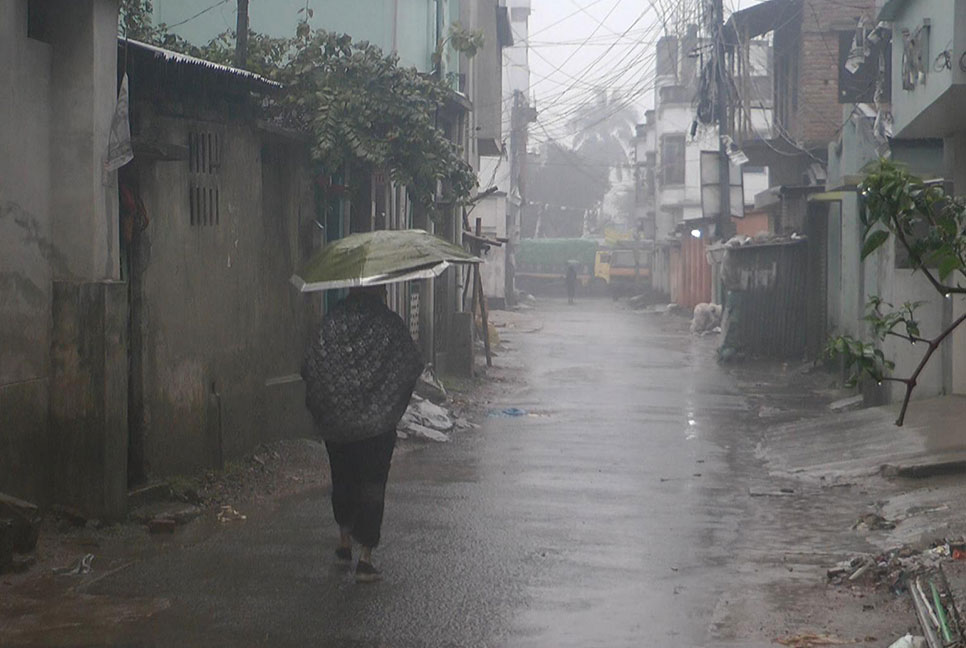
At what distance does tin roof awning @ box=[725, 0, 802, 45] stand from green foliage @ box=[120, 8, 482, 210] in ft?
51.1

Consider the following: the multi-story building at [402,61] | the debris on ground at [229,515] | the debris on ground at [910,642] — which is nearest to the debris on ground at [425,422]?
the multi-story building at [402,61]

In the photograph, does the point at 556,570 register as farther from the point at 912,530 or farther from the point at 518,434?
the point at 518,434

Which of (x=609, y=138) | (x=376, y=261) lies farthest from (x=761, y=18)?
(x=609, y=138)

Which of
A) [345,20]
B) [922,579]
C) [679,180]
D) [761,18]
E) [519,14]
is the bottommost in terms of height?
[922,579]

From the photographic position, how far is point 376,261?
7.73 metres

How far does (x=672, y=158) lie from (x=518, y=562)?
5254 centimetres

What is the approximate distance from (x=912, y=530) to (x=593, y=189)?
279 ft

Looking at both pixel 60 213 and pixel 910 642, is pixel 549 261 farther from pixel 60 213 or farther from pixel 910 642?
pixel 910 642

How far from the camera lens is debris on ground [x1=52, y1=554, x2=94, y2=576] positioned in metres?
7.43

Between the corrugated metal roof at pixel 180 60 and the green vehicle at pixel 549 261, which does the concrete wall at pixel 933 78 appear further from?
the green vehicle at pixel 549 261

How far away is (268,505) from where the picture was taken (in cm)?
988

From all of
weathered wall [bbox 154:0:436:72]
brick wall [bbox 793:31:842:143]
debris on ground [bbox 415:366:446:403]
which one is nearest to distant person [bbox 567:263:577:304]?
brick wall [bbox 793:31:842:143]

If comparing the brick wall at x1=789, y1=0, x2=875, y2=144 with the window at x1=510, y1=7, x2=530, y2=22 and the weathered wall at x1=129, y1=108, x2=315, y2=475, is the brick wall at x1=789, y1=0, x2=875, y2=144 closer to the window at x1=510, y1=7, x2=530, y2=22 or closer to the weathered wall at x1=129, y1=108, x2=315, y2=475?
the weathered wall at x1=129, y1=108, x2=315, y2=475

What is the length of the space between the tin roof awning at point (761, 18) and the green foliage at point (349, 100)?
15590mm
